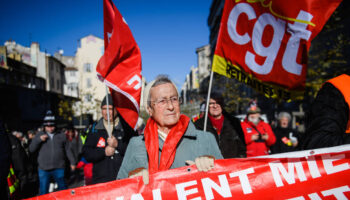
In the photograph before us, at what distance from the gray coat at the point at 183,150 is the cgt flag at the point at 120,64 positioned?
1319 mm

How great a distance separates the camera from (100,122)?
162 inches

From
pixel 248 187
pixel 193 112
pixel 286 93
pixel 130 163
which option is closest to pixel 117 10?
pixel 130 163

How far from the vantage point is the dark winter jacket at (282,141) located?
590 centimetres

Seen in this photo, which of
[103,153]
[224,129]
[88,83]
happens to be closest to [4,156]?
[103,153]

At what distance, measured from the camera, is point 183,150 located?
2.14 m

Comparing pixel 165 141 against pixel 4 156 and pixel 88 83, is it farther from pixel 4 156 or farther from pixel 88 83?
pixel 88 83

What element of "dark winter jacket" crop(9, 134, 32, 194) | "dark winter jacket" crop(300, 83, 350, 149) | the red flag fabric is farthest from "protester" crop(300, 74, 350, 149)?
"dark winter jacket" crop(9, 134, 32, 194)

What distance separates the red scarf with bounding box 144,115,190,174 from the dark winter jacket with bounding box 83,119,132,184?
68.7 inches

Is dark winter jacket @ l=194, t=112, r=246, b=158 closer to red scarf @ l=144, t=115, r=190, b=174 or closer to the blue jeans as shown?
red scarf @ l=144, t=115, r=190, b=174

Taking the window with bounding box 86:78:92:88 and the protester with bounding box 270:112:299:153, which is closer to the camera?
the protester with bounding box 270:112:299:153

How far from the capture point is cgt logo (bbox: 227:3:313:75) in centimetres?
298

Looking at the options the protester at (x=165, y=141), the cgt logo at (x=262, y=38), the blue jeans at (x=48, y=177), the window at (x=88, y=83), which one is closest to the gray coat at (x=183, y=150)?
the protester at (x=165, y=141)

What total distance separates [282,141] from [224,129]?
2.82m

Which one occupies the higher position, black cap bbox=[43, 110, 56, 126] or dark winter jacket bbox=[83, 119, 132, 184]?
black cap bbox=[43, 110, 56, 126]
